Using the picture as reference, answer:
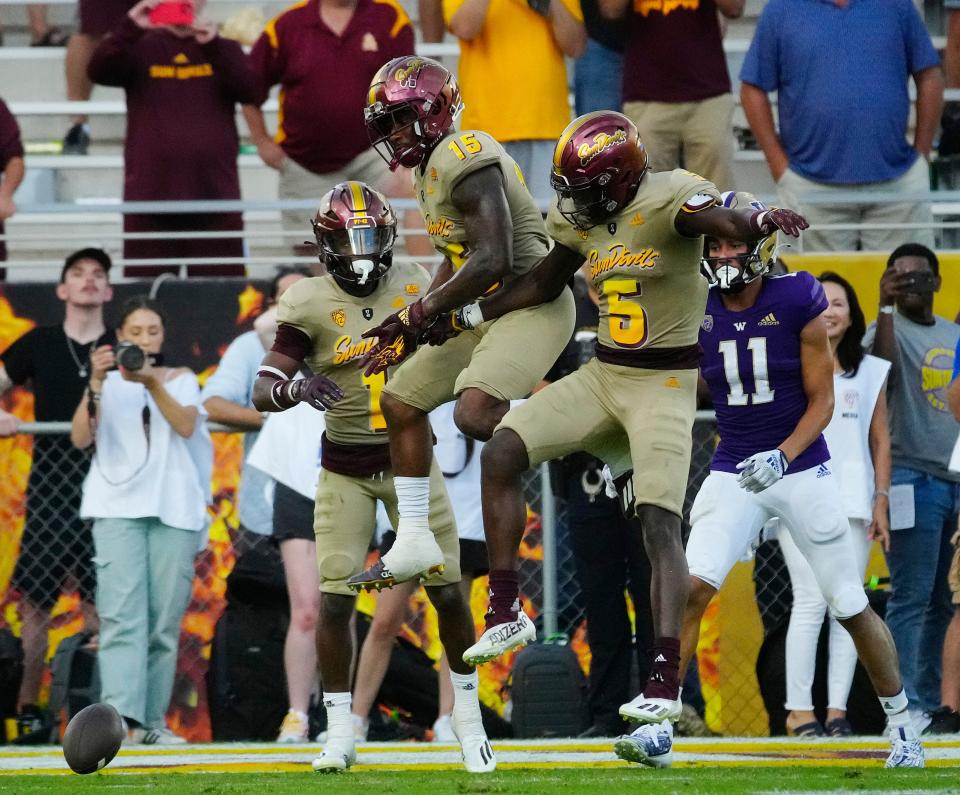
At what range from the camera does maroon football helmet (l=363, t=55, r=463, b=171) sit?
261 inches

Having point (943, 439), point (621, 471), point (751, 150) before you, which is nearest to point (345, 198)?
point (621, 471)

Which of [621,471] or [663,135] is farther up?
[663,135]

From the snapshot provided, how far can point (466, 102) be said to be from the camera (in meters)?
10.7

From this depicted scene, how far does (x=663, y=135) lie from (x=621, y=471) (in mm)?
3811

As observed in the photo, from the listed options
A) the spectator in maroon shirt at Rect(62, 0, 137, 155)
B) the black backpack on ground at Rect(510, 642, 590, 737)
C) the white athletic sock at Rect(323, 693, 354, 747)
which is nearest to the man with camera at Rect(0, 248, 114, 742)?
the spectator in maroon shirt at Rect(62, 0, 137, 155)

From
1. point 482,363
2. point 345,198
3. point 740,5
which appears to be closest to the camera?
point 482,363

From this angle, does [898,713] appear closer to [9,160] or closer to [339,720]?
[339,720]

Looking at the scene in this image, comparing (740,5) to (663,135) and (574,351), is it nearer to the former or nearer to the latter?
(663,135)

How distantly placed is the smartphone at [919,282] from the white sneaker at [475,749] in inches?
144

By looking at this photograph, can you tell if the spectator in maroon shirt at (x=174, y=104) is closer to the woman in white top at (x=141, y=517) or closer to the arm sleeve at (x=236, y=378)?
the arm sleeve at (x=236, y=378)

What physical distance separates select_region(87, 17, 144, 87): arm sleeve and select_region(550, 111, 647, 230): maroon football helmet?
478 centimetres

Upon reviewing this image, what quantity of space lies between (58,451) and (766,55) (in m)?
4.71

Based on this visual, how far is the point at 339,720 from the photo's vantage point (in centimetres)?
727

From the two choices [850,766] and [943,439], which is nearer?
[850,766]
